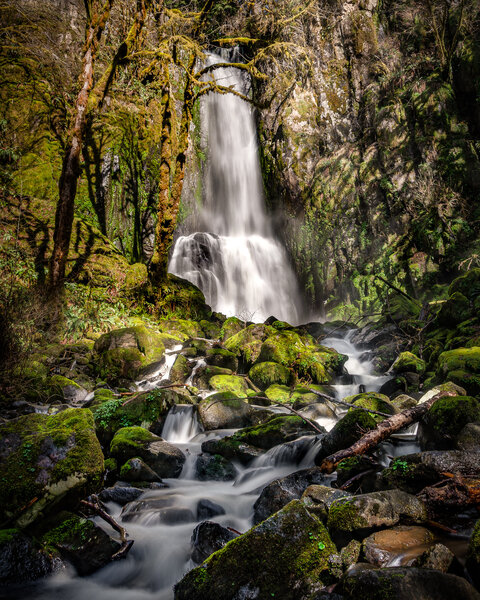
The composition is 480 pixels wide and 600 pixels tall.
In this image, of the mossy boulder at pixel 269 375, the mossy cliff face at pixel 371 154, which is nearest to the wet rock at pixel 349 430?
the mossy boulder at pixel 269 375

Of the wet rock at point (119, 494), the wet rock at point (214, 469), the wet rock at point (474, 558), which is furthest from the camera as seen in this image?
the wet rock at point (214, 469)

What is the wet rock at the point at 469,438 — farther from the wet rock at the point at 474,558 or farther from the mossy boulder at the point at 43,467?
the mossy boulder at the point at 43,467

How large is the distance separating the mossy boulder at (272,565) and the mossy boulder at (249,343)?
6.78 metres

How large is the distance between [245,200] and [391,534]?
21321 mm

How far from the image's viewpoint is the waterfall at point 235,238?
695 inches

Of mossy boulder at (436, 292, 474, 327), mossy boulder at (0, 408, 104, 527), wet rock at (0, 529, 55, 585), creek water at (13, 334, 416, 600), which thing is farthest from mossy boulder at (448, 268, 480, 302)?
wet rock at (0, 529, 55, 585)

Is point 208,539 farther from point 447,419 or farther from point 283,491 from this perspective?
point 447,419

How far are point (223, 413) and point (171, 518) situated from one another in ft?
8.39

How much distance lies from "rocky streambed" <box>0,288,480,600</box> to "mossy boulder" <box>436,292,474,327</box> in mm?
2131

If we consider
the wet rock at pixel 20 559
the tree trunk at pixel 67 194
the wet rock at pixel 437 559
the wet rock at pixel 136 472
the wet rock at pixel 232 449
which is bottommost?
the wet rock at pixel 232 449

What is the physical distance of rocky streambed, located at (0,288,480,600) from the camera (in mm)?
2150

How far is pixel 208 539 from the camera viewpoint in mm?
2998

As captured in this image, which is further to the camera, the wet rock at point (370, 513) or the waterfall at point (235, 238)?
the waterfall at point (235, 238)

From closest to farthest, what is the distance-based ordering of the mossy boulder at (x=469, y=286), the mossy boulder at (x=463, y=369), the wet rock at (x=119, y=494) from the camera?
1. the wet rock at (x=119, y=494)
2. the mossy boulder at (x=463, y=369)
3. the mossy boulder at (x=469, y=286)
